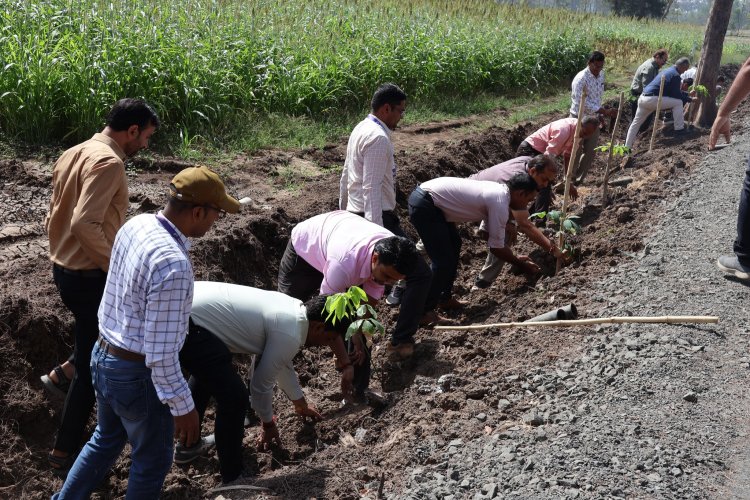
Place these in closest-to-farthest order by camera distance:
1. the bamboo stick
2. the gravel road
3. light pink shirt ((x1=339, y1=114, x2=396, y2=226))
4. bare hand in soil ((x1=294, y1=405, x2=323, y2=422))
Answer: the gravel road
bare hand in soil ((x1=294, y1=405, x2=323, y2=422))
the bamboo stick
light pink shirt ((x1=339, y1=114, x2=396, y2=226))

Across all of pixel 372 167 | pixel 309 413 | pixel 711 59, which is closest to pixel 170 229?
pixel 309 413

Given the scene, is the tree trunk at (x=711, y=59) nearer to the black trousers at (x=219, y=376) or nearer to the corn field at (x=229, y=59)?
the corn field at (x=229, y=59)

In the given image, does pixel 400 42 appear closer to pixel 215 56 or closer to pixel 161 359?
pixel 215 56

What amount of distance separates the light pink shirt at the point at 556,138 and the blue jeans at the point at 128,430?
599 centimetres

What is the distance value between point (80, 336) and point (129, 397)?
1.06m

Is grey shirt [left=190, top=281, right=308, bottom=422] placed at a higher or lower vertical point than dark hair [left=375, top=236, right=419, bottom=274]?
lower

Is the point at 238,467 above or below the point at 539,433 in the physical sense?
below

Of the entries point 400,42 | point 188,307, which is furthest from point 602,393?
point 400,42

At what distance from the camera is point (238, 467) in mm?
4168

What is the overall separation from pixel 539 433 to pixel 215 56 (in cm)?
807

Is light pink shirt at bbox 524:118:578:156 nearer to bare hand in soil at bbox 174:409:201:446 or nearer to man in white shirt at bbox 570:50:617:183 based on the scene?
man in white shirt at bbox 570:50:617:183

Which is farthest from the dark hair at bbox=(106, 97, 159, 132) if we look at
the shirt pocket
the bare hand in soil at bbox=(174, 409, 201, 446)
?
the bare hand in soil at bbox=(174, 409, 201, 446)

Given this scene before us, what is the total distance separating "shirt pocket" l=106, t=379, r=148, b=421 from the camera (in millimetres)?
3217

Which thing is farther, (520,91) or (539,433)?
(520,91)
